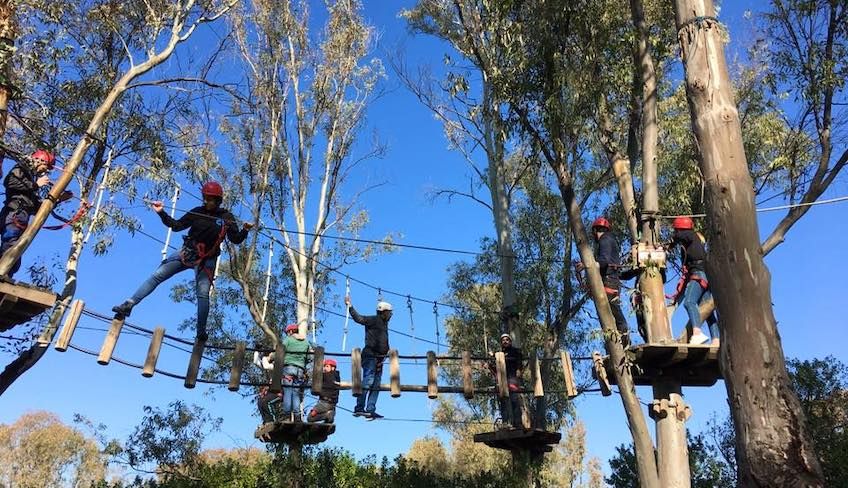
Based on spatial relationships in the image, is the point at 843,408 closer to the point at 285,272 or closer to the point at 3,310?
the point at 285,272

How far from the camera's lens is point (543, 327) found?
15234 mm

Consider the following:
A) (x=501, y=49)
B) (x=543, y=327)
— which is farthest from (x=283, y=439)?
(x=543, y=327)

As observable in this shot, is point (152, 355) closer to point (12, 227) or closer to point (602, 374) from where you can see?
point (12, 227)

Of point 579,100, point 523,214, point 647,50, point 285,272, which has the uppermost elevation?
point 523,214

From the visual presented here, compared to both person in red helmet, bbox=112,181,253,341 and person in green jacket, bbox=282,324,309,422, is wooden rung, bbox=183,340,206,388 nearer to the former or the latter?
person in red helmet, bbox=112,181,253,341

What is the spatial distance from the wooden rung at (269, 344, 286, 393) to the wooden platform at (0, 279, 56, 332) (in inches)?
104

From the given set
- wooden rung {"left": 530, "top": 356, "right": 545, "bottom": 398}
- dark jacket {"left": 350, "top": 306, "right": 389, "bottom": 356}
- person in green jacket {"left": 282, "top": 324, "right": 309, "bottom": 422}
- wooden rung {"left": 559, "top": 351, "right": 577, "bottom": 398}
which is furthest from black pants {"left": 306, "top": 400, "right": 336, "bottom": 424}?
wooden rung {"left": 559, "top": 351, "right": 577, "bottom": 398}

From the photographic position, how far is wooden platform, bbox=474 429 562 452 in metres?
8.90

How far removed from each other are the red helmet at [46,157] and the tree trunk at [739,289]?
590cm

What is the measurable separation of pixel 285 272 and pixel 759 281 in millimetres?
14557

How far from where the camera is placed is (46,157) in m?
6.67

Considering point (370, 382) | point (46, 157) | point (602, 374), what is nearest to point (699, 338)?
point (602, 374)

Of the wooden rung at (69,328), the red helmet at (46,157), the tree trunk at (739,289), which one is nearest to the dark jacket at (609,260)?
the tree trunk at (739,289)

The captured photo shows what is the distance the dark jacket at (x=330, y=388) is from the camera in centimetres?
787
